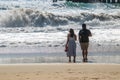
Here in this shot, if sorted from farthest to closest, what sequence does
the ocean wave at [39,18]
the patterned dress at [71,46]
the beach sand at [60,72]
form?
the ocean wave at [39,18] → the patterned dress at [71,46] → the beach sand at [60,72]

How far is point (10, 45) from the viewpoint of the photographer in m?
17.8

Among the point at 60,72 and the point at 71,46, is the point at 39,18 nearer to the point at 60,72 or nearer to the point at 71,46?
the point at 71,46

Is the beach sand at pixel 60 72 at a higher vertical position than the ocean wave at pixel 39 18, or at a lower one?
higher

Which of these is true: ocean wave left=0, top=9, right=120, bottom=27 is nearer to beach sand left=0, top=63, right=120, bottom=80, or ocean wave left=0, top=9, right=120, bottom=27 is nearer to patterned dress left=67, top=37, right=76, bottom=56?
patterned dress left=67, top=37, right=76, bottom=56

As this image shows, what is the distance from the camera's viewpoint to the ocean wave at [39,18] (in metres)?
31.1

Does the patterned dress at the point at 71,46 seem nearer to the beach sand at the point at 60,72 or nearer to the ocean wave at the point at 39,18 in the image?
the beach sand at the point at 60,72

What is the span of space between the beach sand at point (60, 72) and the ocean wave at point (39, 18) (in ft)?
63.3

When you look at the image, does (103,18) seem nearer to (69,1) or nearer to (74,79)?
(69,1)

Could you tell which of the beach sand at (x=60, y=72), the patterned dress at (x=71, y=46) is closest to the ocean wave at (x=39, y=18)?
the patterned dress at (x=71, y=46)

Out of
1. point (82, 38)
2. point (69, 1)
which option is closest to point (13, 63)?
point (82, 38)

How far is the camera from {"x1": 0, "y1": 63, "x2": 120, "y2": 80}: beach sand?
9433mm

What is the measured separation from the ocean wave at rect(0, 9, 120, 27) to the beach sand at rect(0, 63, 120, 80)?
1928cm

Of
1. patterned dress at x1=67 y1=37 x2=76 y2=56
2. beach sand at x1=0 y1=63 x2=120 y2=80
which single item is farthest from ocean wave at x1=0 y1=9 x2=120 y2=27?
beach sand at x1=0 y1=63 x2=120 y2=80

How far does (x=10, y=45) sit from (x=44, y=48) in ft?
6.07
